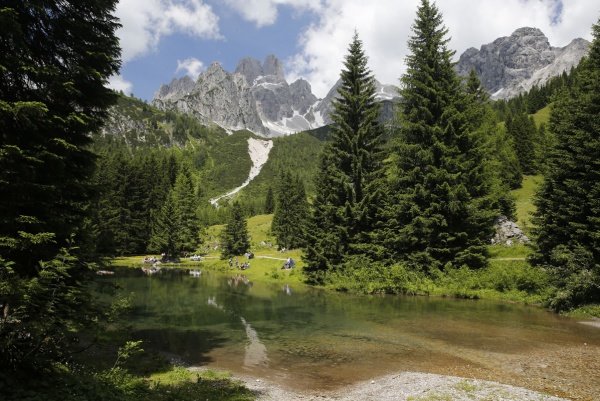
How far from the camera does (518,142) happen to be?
248 feet

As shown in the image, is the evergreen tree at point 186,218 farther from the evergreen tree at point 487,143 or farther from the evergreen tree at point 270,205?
the evergreen tree at point 487,143

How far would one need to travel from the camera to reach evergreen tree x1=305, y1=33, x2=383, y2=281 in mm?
37844

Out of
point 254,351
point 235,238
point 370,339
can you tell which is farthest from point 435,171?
point 235,238

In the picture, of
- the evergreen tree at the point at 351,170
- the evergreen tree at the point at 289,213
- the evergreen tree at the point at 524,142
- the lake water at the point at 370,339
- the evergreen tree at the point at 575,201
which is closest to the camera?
the lake water at the point at 370,339

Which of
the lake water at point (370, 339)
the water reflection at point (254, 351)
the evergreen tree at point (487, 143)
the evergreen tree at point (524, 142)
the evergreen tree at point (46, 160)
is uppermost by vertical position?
the evergreen tree at point (524, 142)

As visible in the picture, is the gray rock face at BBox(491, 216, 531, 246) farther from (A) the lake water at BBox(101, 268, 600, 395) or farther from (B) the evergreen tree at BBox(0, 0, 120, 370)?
(B) the evergreen tree at BBox(0, 0, 120, 370)

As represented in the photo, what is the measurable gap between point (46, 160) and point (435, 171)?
29468mm

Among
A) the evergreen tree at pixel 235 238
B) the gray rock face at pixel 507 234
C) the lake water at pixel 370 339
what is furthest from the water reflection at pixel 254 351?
the evergreen tree at pixel 235 238

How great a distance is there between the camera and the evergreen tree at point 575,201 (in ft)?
73.2

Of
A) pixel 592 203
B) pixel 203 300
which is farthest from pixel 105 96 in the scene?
pixel 592 203

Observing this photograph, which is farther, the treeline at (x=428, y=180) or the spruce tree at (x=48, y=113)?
the treeline at (x=428, y=180)

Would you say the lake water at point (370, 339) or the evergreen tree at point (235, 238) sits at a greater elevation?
the evergreen tree at point (235, 238)

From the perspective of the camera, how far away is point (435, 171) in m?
32.8

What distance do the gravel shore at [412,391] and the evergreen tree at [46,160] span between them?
19.2 ft
